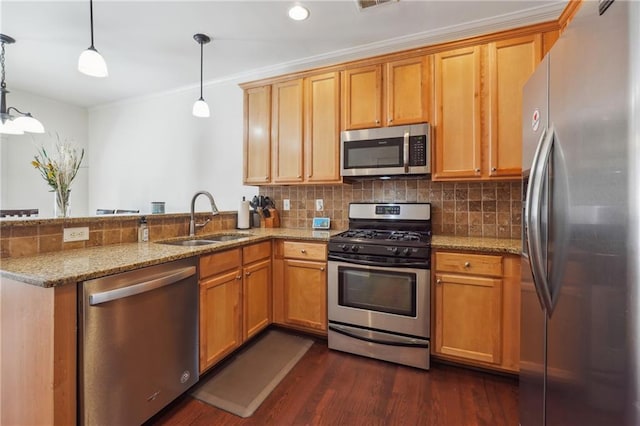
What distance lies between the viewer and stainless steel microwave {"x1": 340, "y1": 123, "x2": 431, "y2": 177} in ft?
7.37

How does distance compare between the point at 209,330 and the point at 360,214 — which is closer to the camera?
the point at 209,330

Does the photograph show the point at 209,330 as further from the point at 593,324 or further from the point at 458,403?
the point at 593,324

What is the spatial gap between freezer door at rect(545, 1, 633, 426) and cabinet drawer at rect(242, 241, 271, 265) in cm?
183

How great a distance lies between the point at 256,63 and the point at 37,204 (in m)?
3.70

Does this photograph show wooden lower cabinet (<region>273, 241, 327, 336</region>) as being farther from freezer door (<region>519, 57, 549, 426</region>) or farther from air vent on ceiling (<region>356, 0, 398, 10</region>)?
air vent on ceiling (<region>356, 0, 398, 10</region>)

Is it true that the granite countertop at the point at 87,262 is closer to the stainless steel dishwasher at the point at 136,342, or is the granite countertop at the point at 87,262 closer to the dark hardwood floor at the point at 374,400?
the stainless steel dishwasher at the point at 136,342

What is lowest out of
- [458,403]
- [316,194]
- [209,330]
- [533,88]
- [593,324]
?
[458,403]

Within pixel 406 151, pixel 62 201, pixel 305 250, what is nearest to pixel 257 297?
pixel 305 250

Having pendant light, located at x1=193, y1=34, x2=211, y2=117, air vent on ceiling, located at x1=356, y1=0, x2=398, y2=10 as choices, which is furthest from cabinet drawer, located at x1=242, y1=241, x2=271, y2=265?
air vent on ceiling, located at x1=356, y1=0, x2=398, y2=10

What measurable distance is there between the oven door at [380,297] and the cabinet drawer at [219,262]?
0.73 meters

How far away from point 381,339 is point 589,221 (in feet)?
5.28

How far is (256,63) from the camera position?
305 cm

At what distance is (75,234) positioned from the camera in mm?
1730

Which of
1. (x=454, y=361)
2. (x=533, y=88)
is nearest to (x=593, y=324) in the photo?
(x=533, y=88)
